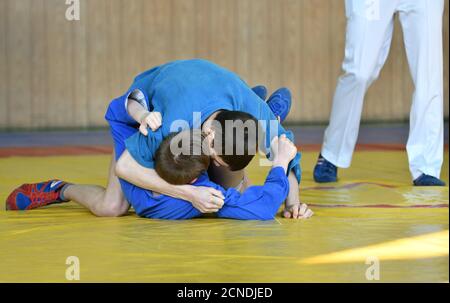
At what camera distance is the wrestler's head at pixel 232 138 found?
3240 mm

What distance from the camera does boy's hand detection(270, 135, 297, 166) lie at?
3578 millimetres

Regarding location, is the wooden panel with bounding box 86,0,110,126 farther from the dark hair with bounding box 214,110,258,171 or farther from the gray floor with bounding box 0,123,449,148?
the dark hair with bounding box 214,110,258,171

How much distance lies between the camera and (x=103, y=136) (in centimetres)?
832

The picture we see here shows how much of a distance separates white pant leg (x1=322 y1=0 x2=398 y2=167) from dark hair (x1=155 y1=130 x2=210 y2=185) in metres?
1.71

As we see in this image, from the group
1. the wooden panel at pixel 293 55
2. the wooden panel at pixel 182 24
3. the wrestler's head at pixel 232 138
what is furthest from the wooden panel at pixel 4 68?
the wrestler's head at pixel 232 138

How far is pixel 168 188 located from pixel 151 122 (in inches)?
9.9

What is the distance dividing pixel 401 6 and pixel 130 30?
15.4ft

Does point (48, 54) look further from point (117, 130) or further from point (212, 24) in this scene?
point (117, 130)

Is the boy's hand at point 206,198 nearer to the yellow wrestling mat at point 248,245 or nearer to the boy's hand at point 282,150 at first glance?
the yellow wrestling mat at point 248,245

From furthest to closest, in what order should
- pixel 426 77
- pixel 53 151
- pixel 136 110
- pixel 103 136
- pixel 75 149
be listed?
pixel 103 136
pixel 75 149
pixel 53 151
pixel 426 77
pixel 136 110

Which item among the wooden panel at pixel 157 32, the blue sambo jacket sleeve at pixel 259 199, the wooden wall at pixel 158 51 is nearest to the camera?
the blue sambo jacket sleeve at pixel 259 199

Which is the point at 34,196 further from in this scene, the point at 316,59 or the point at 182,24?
the point at 316,59

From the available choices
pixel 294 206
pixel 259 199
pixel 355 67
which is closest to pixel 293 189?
pixel 294 206

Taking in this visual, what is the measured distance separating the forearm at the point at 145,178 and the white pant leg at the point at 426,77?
1.73 m
